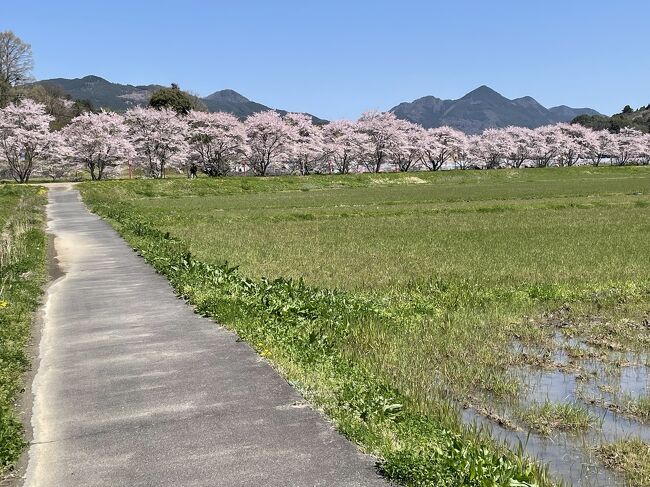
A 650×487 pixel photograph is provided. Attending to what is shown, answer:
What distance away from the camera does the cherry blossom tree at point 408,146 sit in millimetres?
95438

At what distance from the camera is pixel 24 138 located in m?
66.9

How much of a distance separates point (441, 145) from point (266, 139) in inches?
1430

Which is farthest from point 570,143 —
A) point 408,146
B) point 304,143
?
point 304,143

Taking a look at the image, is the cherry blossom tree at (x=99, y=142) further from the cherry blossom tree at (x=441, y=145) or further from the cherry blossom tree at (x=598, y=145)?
the cherry blossom tree at (x=598, y=145)

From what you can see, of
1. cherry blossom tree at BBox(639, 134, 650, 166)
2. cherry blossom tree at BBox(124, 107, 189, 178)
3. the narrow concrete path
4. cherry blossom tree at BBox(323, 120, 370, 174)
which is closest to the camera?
the narrow concrete path

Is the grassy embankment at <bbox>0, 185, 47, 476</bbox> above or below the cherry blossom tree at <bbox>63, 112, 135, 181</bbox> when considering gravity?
below

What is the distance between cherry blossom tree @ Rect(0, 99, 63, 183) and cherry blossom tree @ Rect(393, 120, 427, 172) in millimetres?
51615

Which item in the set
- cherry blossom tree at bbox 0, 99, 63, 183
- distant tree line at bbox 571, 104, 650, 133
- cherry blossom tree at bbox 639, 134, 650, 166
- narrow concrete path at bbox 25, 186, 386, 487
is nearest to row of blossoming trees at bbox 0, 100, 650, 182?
cherry blossom tree at bbox 0, 99, 63, 183

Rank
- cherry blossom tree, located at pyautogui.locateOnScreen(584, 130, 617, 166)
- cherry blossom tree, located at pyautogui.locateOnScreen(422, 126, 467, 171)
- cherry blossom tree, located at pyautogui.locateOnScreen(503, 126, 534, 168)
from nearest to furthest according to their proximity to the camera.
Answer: cherry blossom tree, located at pyautogui.locateOnScreen(422, 126, 467, 171) → cherry blossom tree, located at pyautogui.locateOnScreen(503, 126, 534, 168) → cherry blossom tree, located at pyautogui.locateOnScreen(584, 130, 617, 166)

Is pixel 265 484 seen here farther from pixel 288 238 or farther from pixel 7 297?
pixel 288 238

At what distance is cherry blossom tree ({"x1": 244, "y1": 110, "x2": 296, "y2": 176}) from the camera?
266ft

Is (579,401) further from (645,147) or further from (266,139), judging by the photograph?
(645,147)

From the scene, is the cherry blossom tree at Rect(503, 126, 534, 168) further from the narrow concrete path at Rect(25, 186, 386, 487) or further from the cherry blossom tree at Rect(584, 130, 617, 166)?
the narrow concrete path at Rect(25, 186, 386, 487)

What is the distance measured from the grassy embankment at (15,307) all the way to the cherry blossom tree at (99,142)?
1758 inches
